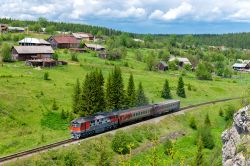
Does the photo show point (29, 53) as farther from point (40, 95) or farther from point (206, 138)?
point (206, 138)

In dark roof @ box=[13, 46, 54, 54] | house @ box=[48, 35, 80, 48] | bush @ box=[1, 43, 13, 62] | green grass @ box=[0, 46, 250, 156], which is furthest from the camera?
house @ box=[48, 35, 80, 48]

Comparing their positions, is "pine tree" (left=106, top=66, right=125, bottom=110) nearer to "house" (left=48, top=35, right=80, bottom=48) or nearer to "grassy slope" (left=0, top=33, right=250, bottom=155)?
"grassy slope" (left=0, top=33, right=250, bottom=155)

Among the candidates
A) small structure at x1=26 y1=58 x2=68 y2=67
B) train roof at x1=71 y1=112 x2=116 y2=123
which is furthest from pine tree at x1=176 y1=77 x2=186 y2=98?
train roof at x1=71 y1=112 x2=116 y2=123

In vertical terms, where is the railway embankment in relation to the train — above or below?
above

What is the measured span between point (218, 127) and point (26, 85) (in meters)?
43.6

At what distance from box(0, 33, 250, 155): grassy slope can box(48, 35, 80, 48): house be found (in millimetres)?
36756

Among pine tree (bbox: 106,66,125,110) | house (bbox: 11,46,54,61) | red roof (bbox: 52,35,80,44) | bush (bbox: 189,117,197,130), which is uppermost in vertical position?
red roof (bbox: 52,35,80,44)

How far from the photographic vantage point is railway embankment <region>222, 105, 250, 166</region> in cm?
3883

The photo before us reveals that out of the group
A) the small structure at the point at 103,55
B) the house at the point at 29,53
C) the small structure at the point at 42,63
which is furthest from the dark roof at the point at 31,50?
the small structure at the point at 103,55

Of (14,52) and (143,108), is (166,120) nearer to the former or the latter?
(143,108)

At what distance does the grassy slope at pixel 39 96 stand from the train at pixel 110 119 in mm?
4126

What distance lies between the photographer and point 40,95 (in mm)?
81250

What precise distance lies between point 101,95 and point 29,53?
56.6m

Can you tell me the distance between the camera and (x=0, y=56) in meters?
118
